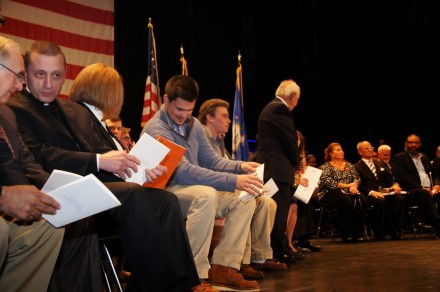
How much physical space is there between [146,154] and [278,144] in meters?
2.68

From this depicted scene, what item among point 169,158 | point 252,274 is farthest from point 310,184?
point 169,158

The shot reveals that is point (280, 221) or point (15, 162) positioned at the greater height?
point (15, 162)

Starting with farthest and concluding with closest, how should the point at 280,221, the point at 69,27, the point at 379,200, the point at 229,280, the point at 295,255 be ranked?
the point at 379,200, the point at 69,27, the point at 295,255, the point at 280,221, the point at 229,280

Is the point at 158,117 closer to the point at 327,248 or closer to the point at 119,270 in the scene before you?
the point at 119,270

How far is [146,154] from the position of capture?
2.33 meters

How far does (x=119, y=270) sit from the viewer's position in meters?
3.32

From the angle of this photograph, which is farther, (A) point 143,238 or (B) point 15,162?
(A) point 143,238

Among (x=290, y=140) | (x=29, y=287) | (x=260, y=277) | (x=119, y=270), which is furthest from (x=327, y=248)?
(x=29, y=287)

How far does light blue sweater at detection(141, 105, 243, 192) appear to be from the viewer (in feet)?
10.5

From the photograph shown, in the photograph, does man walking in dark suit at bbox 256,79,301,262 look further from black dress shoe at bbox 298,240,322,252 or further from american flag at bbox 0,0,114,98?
american flag at bbox 0,0,114,98

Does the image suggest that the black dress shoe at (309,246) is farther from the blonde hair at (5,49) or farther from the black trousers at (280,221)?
the blonde hair at (5,49)

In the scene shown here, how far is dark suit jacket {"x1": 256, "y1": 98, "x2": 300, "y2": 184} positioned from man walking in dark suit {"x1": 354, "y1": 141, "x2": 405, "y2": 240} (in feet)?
9.49

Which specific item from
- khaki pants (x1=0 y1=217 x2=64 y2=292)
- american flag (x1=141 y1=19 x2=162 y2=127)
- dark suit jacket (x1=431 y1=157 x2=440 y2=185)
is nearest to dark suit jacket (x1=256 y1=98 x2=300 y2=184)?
american flag (x1=141 y1=19 x2=162 y2=127)

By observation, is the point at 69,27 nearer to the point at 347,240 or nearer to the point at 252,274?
the point at 252,274
